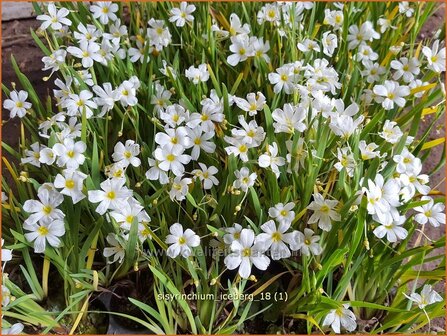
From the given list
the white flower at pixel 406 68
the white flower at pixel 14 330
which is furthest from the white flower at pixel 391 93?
the white flower at pixel 14 330

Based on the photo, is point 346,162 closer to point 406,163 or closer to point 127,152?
point 406,163

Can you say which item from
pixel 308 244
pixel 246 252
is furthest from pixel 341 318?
pixel 246 252

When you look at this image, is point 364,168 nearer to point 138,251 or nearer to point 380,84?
point 380,84

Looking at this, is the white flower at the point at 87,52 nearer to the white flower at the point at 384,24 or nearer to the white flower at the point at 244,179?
the white flower at the point at 244,179

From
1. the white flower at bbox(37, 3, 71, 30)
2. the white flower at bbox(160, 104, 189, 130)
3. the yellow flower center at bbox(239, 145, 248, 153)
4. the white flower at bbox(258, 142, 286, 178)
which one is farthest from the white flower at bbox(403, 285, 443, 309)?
the white flower at bbox(37, 3, 71, 30)

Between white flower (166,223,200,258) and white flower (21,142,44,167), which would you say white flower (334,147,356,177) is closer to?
white flower (166,223,200,258)
